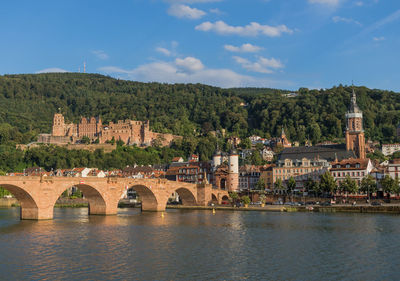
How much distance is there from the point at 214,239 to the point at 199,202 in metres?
46.2

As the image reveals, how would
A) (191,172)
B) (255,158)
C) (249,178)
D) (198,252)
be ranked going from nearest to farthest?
1. (198,252)
2. (249,178)
3. (191,172)
4. (255,158)

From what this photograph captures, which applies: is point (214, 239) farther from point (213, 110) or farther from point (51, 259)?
point (213, 110)

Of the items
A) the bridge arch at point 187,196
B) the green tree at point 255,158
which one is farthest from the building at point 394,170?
the green tree at point 255,158

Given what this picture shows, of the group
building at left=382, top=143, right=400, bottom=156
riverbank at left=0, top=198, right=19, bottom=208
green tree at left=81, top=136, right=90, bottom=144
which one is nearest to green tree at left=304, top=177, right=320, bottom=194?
riverbank at left=0, top=198, right=19, bottom=208

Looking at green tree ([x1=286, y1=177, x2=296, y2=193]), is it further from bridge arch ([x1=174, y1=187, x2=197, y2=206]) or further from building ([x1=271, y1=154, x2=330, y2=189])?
bridge arch ([x1=174, y1=187, x2=197, y2=206])

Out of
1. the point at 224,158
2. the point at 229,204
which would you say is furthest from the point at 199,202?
the point at 224,158

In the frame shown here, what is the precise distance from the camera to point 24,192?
4725 centimetres

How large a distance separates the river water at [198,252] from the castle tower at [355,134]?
66.7 meters

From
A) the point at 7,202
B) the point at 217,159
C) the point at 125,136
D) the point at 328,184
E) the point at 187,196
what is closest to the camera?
the point at 328,184

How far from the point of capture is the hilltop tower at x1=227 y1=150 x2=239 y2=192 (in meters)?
102

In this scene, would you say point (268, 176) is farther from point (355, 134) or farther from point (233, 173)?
point (355, 134)

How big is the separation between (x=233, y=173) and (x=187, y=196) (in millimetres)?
19806

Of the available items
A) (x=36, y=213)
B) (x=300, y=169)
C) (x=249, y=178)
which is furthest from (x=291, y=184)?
(x=36, y=213)

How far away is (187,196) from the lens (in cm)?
8575
